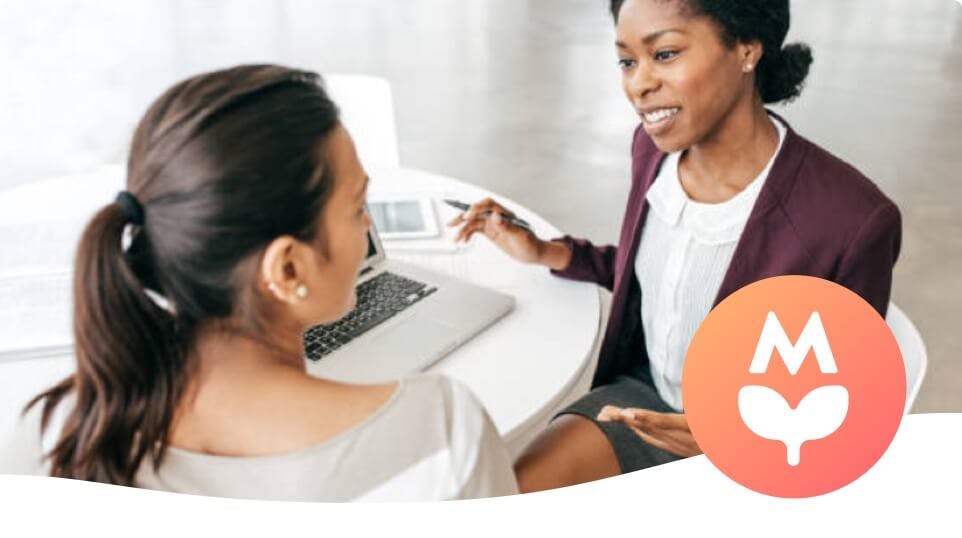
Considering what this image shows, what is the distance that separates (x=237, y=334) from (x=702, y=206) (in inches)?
13.3

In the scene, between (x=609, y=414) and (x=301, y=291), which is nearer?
(x=301, y=291)

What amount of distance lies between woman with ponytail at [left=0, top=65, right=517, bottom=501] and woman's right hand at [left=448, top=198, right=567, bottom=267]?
0.19 meters

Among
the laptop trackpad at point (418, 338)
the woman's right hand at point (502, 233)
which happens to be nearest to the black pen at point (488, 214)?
the woman's right hand at point (502, 233)

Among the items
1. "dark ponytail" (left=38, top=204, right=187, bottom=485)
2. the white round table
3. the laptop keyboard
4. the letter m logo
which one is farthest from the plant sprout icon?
"dark ponytail" (left=38, top=204, right=187, bottom=485)

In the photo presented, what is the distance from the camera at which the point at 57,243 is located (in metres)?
0.63

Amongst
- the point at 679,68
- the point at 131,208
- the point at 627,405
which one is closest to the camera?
the point at 131,208

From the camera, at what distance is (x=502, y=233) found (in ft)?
2.53

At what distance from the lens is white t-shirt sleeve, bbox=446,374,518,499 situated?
581 mm

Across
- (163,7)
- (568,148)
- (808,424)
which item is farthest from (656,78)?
(163,7)

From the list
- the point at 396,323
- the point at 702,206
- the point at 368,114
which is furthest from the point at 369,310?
the point at 702,206

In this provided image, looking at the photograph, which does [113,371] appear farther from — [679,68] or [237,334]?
[679,68]

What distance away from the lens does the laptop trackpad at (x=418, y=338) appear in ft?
2.18

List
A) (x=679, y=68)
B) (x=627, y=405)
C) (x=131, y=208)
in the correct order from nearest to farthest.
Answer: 1. (x=131, y=208)
2. (x=679, y=68)
3. (x=627, y=405)

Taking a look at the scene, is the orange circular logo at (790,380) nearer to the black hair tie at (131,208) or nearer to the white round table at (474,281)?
the white round table at (474,281)
